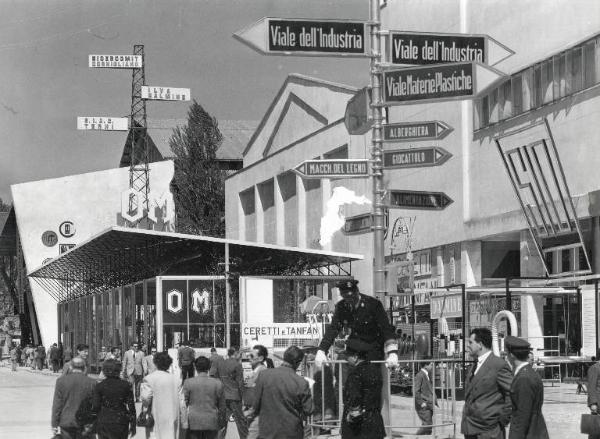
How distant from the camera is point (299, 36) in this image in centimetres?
1102

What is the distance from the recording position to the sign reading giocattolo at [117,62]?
6606 centimetres

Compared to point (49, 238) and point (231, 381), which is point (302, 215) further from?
point (231, 381)

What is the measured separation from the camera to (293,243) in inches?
2256

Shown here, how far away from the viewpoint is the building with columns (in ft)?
98.4

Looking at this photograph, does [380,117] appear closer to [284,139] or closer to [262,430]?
[262,430]

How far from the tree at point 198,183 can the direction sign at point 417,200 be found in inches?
2655

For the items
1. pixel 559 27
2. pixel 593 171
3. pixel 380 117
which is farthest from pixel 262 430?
pixel 559 27

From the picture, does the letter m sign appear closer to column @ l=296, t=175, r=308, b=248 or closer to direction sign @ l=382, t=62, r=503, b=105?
direction sign @ l=382, t=62, r=503, b=105

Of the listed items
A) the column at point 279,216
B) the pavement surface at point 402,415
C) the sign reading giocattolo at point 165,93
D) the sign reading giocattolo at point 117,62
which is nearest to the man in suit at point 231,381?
the pavement surface at point 402,415

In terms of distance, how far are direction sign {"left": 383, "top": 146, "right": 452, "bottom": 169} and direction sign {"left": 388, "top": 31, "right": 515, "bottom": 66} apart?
0.94 metres

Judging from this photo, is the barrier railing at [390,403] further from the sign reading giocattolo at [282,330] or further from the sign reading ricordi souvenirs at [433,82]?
the sign reading giocattolo at [282,330]

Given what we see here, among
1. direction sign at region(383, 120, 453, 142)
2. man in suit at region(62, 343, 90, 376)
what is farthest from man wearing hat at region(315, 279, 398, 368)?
man in suit at region(62, 343, 90, 376)

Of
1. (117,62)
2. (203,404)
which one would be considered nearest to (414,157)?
(203,404)

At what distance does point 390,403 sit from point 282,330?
51.4 ft
